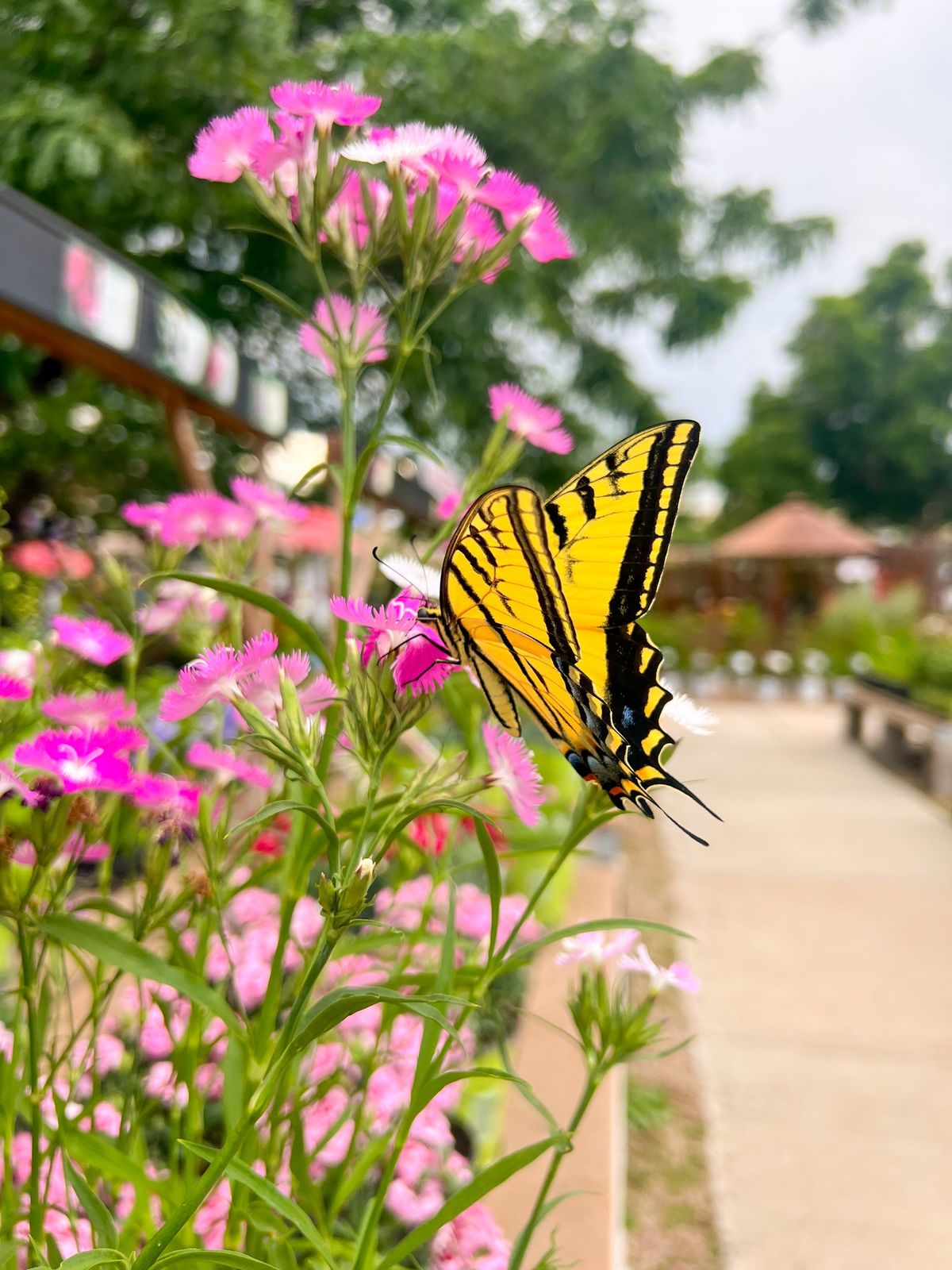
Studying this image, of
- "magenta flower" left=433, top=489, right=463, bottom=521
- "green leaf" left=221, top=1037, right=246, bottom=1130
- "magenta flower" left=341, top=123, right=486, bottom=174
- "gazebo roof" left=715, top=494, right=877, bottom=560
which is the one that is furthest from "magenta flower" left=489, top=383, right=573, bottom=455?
"gazebo roof" left=715, top=494, right=877, bottom=560

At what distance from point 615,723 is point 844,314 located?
1050 inches

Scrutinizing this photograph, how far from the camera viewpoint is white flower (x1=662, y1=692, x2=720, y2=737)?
735 mm

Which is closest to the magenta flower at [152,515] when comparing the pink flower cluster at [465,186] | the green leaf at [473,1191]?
the pink flower cluster at [465,186]

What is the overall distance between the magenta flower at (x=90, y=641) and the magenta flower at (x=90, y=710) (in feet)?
0.32

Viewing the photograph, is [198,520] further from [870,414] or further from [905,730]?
[870,414]

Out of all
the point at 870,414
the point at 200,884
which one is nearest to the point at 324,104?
the point at 200,884

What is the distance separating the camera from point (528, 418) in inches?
36.5

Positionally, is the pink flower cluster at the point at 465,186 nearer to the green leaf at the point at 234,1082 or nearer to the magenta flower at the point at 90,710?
the magenta flower at the point at 90,710

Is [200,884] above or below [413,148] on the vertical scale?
below

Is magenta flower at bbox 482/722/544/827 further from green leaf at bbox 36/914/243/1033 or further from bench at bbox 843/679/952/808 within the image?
bench at bbox 843/679/952/808

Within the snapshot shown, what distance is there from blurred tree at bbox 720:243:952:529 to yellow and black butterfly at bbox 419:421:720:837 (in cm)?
2495

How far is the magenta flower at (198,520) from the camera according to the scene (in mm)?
961

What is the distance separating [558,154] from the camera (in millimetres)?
6957

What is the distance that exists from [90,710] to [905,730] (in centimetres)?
782
